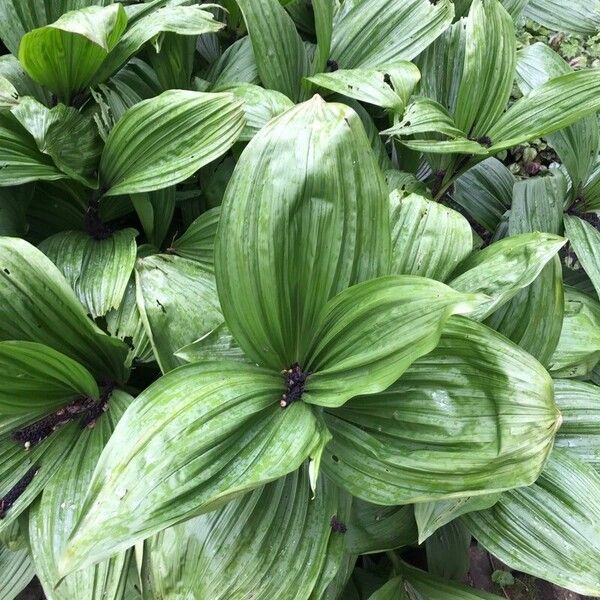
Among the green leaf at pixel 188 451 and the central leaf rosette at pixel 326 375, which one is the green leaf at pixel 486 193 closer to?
the central leaf rosette at pixel 326 375

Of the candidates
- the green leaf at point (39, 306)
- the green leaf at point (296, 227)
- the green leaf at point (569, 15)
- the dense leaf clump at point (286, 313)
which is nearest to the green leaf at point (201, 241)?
the dense leaf clump at point (286, 313)

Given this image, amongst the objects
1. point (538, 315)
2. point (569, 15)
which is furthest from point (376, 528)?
point (569, 15)

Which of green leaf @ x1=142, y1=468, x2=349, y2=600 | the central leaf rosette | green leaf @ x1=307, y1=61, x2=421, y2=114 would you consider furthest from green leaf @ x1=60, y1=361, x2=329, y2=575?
green leaf @ x1=307, y1=61, x2=421, y2=114

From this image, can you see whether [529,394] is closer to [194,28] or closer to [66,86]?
[194,28]

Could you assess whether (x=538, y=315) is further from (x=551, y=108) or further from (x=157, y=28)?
(x=157, y=28)

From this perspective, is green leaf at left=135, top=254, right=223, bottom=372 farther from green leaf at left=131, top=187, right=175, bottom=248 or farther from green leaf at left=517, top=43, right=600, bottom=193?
green leaf at left=517, top=43, right=600, bottom=193
